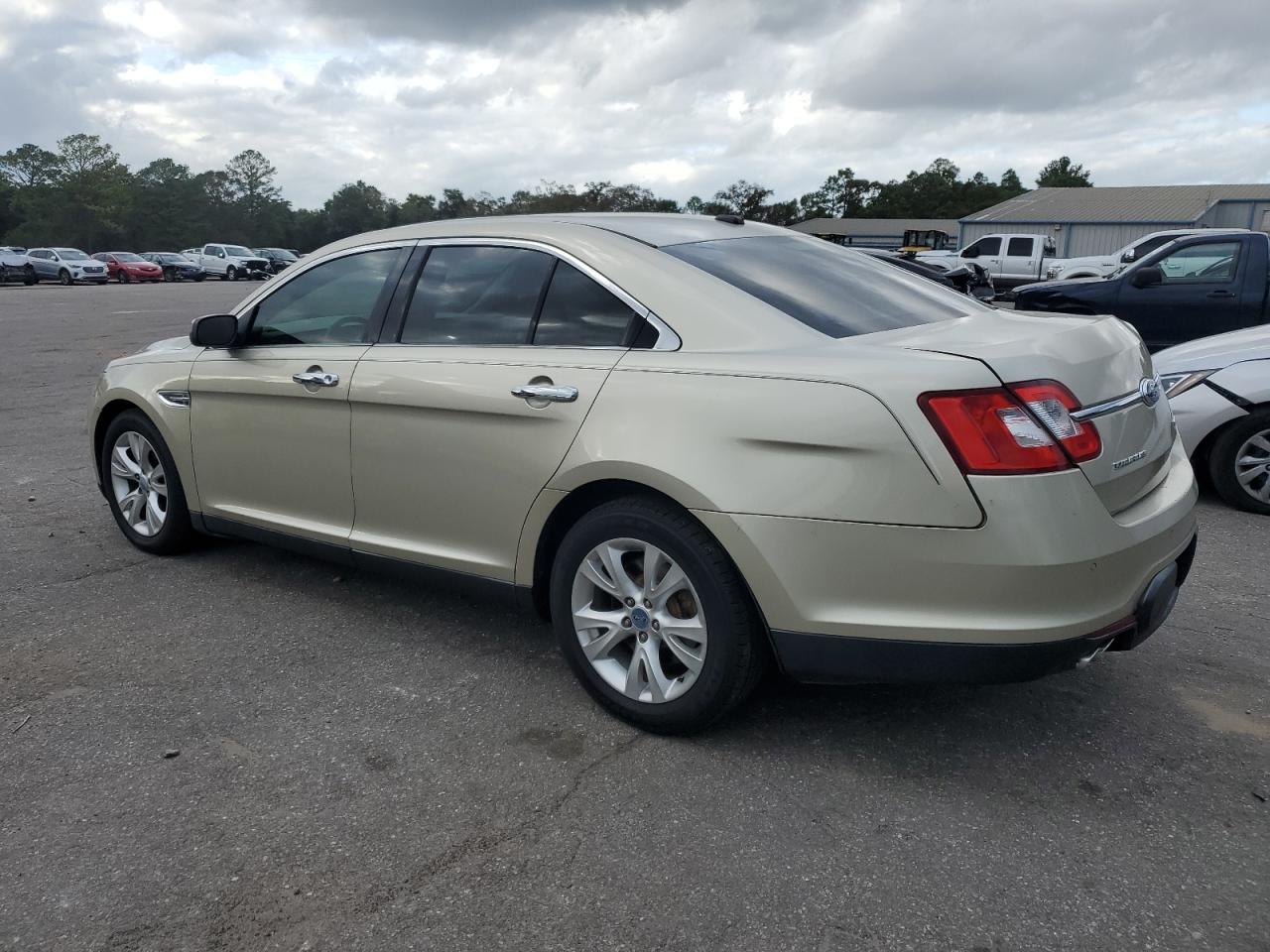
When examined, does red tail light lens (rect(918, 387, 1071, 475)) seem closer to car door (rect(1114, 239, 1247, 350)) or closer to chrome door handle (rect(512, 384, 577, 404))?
chrome door handle (rect(512, 384, 577, 404))

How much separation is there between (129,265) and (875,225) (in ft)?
193

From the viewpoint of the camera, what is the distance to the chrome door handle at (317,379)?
3984 mm

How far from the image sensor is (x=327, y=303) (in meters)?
4.29

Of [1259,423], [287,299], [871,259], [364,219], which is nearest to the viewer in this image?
[871,259]

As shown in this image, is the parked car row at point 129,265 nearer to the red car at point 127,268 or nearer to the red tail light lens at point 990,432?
the red car at point 127,268

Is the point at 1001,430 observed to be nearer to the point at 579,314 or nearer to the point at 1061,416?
the point at 1061,416

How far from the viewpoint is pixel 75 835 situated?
2.73 m

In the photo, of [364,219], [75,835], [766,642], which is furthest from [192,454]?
[364,219]

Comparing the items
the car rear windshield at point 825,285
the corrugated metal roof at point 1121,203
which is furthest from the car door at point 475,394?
the corrugated metal roof at point 1121,203

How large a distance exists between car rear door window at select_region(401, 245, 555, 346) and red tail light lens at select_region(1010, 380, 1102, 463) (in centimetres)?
166

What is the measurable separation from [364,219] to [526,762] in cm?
9996

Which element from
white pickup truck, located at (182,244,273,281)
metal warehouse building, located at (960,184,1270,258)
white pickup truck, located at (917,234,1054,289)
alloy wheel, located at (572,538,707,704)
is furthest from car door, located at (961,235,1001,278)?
white pickup truck, located at (182,244,273,281)

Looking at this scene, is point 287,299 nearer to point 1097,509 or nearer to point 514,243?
point 514,243

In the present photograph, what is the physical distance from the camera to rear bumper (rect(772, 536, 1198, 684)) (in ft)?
8.78
